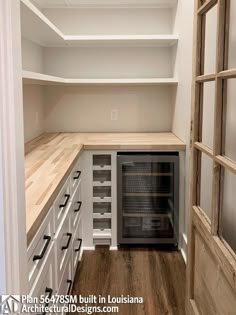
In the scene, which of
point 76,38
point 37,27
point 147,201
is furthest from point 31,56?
point 147,201

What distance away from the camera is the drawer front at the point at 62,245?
1.98 m

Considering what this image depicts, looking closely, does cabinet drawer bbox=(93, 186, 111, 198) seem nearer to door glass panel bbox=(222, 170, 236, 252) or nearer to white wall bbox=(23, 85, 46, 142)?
white wall bbox=(23, 85, 46, 142)

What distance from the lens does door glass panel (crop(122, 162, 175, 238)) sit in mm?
3289

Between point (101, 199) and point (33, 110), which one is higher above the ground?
point (33, 110)

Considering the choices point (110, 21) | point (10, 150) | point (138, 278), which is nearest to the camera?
point (10, 150)

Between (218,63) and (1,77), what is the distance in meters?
0.99

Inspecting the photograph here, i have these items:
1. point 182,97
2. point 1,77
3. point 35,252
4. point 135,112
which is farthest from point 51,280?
point 135,112

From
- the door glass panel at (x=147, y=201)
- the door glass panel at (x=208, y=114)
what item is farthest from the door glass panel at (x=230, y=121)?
the door glass panel at (x=147, y=201)

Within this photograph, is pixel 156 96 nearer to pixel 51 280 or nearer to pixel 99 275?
pixel 99 275

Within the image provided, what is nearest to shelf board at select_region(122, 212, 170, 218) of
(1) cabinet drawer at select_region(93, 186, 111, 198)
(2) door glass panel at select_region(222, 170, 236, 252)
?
(1) cabinet drawer at select_region(93, 186, 111, 198)

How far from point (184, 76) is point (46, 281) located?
209cm

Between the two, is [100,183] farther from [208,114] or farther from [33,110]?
[208,114]

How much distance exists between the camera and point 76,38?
347 cm

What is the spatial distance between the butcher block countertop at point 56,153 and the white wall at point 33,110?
0.08 meters
